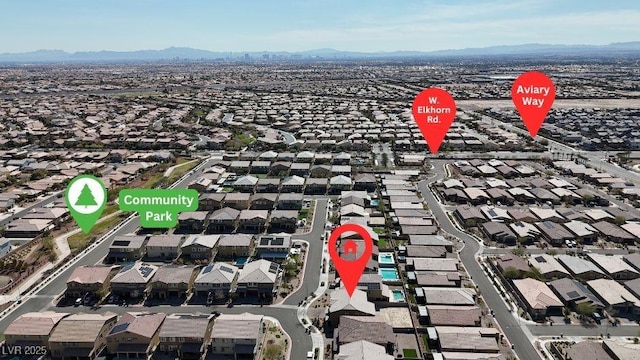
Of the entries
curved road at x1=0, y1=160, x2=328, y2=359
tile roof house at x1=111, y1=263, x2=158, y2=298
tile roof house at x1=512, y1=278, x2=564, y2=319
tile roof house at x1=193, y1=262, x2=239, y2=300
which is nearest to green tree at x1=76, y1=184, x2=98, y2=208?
curved road at x1=0, y1=160, x2=328, y2=359

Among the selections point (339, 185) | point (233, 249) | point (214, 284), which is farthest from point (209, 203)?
point (214, 284)

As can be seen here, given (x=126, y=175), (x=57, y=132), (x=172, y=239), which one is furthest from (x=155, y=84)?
(x=172, y=239)

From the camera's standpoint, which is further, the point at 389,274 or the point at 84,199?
the point at 84,199

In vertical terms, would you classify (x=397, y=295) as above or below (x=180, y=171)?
below

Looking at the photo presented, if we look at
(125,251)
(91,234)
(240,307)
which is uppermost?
(125,251)

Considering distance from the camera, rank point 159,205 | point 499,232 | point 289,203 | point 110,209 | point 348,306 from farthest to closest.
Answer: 1. point 110,209
2. point 289,203
3. point 159,205
4. point 499,232
5. point 348,306

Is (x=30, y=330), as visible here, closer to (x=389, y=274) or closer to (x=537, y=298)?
(x=389, y=274)

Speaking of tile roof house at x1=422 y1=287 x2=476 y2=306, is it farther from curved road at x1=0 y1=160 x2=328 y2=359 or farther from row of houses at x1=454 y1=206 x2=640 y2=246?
row of houses at x1=454 y1=206 x2=640 y2=246
